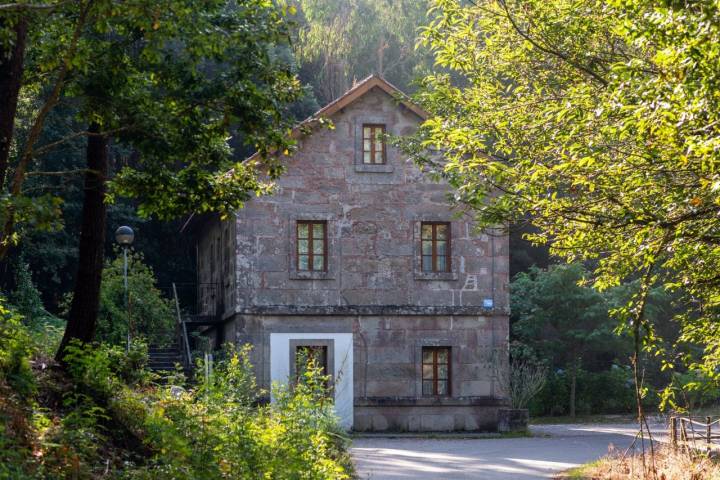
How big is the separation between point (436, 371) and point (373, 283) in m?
2.67

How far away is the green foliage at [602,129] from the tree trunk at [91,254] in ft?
14.4

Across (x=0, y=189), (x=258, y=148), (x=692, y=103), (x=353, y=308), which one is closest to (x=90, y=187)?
(x=258, y=148)

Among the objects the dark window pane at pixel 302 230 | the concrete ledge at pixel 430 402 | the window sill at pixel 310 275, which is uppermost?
the dark window pane at pixel 302 230

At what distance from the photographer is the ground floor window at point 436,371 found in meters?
A: 28.1

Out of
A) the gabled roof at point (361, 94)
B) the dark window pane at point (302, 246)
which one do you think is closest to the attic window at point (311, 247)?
the dark window pane at point (302, 246)

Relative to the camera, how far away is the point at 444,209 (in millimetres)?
28469

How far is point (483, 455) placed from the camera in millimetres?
21438

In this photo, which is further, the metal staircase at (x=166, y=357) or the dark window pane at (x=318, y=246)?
the metal staircase at (x=166, y=357)

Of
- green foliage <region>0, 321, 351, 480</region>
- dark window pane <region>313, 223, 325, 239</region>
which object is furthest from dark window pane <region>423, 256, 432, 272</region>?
green foliage <region>0, 321, 351, 480</region>

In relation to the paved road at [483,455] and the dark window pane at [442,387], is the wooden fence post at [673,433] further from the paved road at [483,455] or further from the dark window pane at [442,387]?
the dark window pane at [442,387]

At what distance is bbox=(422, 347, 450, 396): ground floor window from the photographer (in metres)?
28.1

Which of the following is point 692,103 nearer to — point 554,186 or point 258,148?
point 554,186

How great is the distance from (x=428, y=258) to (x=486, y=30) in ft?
48.8

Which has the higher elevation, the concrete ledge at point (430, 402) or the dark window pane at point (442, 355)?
the dark window pane at point (442, 355)
